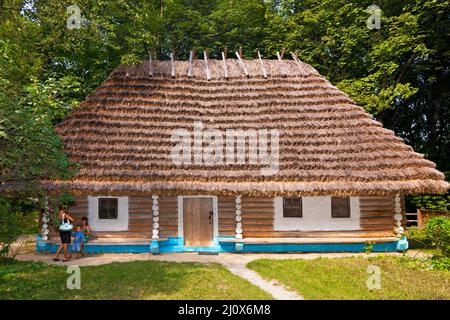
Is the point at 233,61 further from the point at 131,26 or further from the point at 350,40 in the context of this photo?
the point at 350,40

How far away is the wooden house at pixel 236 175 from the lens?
37.4 ft

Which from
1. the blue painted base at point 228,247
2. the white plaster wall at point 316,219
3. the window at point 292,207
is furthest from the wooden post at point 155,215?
the window at point 292,207

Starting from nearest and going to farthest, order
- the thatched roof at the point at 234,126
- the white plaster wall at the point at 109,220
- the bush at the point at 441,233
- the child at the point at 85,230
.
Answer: the bush at the point at 441,233, the thatched roof at the point at 234,126, the child at the point at 85,230, the white plaster wall at the point at 109,220

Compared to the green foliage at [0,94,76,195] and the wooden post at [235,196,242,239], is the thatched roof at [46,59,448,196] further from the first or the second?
the green foliage at [0,94,76,195]

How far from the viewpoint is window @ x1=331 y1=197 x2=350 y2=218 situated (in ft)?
41.2

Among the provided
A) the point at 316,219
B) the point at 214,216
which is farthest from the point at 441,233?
the point at 214,216

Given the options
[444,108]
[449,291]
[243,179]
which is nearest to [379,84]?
[444,108]

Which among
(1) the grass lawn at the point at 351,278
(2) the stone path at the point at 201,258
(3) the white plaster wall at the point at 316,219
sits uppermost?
(3) the white plaster wall at the point at 316,219

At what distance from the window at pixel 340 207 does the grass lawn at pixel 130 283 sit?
5.63 m

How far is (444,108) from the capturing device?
87.2ft

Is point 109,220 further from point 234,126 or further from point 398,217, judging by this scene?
point 398,217

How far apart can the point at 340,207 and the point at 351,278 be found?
4.75m

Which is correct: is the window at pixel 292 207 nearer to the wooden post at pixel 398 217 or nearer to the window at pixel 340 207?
the window at pixel 340 207

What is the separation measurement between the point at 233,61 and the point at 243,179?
7.55 meters
